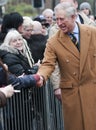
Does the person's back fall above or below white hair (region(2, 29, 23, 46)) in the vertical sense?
below

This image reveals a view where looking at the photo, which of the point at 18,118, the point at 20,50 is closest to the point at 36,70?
the point at 20,50

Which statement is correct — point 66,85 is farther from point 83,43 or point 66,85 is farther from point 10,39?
point 10,39

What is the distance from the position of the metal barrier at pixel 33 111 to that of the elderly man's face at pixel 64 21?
2.92 feet

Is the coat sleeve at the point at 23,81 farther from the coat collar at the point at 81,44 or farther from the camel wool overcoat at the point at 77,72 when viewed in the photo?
the coat collar at the point at 81,44

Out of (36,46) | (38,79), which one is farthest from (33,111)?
(36,46)

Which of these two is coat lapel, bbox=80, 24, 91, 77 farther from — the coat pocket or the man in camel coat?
the coat pocket

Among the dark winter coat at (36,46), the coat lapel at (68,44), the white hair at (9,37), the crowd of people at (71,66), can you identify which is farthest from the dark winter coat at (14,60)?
the dark winter coat at (36,46)

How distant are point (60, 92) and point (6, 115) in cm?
172

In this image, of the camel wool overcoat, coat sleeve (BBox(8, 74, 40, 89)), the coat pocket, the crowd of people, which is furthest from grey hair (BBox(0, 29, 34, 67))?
coat sleeve (BBox(8, 74, 40, 89))

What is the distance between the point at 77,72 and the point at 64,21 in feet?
2.33

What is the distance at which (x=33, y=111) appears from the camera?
6414 millimetres

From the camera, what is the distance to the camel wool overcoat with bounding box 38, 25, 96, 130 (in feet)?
21.5

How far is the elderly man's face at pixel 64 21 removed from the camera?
6.37 meters

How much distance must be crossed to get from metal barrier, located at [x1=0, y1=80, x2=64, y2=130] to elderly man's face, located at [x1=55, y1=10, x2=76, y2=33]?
89cm
